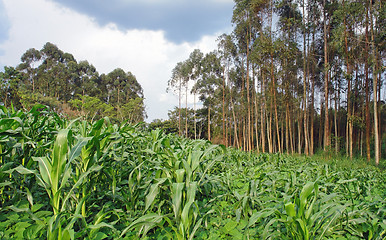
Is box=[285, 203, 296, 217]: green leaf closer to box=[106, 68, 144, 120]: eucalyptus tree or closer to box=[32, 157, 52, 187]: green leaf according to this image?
box=[32, 157, 52, 187]: green leaf

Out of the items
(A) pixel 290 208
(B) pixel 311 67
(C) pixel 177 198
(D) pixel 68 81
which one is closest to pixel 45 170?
(C) pixel 177 198

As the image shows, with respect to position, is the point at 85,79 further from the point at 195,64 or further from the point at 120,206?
the point at 120,206

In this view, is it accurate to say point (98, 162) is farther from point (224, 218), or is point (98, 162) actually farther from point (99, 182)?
point (224, 218)

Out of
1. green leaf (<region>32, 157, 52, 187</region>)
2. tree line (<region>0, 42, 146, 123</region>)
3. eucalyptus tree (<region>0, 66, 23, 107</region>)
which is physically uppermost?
tree line (<region>0, 42, 146, 123</region>)

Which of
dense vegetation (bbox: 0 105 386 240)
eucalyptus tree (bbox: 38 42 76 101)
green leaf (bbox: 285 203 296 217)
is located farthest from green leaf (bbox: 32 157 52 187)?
eucalyptus tree (bbox: 38 42 76 101)

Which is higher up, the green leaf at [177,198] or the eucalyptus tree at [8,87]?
the eucalyptus tree at [8,87]

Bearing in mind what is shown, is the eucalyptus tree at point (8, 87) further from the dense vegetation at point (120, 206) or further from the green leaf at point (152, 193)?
the green leaf at point (152, 193)

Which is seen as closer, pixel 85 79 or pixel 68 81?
pixel 68 81

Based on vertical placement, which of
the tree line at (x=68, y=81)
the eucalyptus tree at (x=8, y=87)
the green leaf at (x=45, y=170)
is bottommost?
the green leaf at (x=45, y=170)

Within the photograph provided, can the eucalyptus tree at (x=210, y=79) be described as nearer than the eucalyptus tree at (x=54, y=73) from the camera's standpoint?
Yes

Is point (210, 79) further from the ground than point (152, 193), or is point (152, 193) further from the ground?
point (210, 79)

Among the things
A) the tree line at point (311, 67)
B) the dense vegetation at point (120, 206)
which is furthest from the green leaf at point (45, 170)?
the tree line at point (311, 67)

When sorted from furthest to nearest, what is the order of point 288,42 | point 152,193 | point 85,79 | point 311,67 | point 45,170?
point 85,79, point 311,67, point 288,42, point 152,193, point 45,170

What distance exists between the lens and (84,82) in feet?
122
